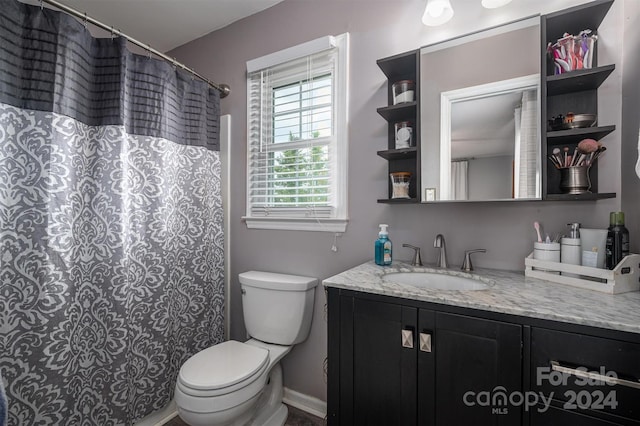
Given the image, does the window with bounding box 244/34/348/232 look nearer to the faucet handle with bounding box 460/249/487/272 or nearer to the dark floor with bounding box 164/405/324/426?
the faucet handle with bounding box 460/249/487/272

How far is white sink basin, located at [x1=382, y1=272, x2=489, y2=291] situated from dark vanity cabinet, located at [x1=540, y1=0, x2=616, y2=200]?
446mm

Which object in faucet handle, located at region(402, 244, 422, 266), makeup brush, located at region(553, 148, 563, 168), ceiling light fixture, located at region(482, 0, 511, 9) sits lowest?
faucet handle, located at region(402, 244, 422, 266)

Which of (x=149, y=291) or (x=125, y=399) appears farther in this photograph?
(x=149, y=291)

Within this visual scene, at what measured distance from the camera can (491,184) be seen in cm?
121

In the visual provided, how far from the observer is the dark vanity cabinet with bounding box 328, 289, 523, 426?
0.85 m

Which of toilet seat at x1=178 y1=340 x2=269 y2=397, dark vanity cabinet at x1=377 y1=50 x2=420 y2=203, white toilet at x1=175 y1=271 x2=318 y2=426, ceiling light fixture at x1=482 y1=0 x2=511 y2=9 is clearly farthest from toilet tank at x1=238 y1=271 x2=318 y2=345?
ceiling light fixture at x1=482 y1=0 x2=511 y2=9

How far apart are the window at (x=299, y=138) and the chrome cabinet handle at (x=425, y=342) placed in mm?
764

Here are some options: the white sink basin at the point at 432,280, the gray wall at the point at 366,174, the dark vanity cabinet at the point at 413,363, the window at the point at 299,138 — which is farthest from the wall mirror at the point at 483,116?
the dark vanity cabinet at the point at 413,363

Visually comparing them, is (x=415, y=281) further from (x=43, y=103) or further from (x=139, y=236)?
(x=43, y=103)

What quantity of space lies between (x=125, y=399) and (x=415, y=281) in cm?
152

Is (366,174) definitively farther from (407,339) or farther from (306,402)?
(306,402)

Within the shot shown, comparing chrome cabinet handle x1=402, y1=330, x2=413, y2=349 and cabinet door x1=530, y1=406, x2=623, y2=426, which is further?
chrome cabinet handle x1=402, y1=330, x2=413, y2=349

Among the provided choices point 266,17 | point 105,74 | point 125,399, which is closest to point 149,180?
point 105,74

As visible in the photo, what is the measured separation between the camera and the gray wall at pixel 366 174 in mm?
1140
